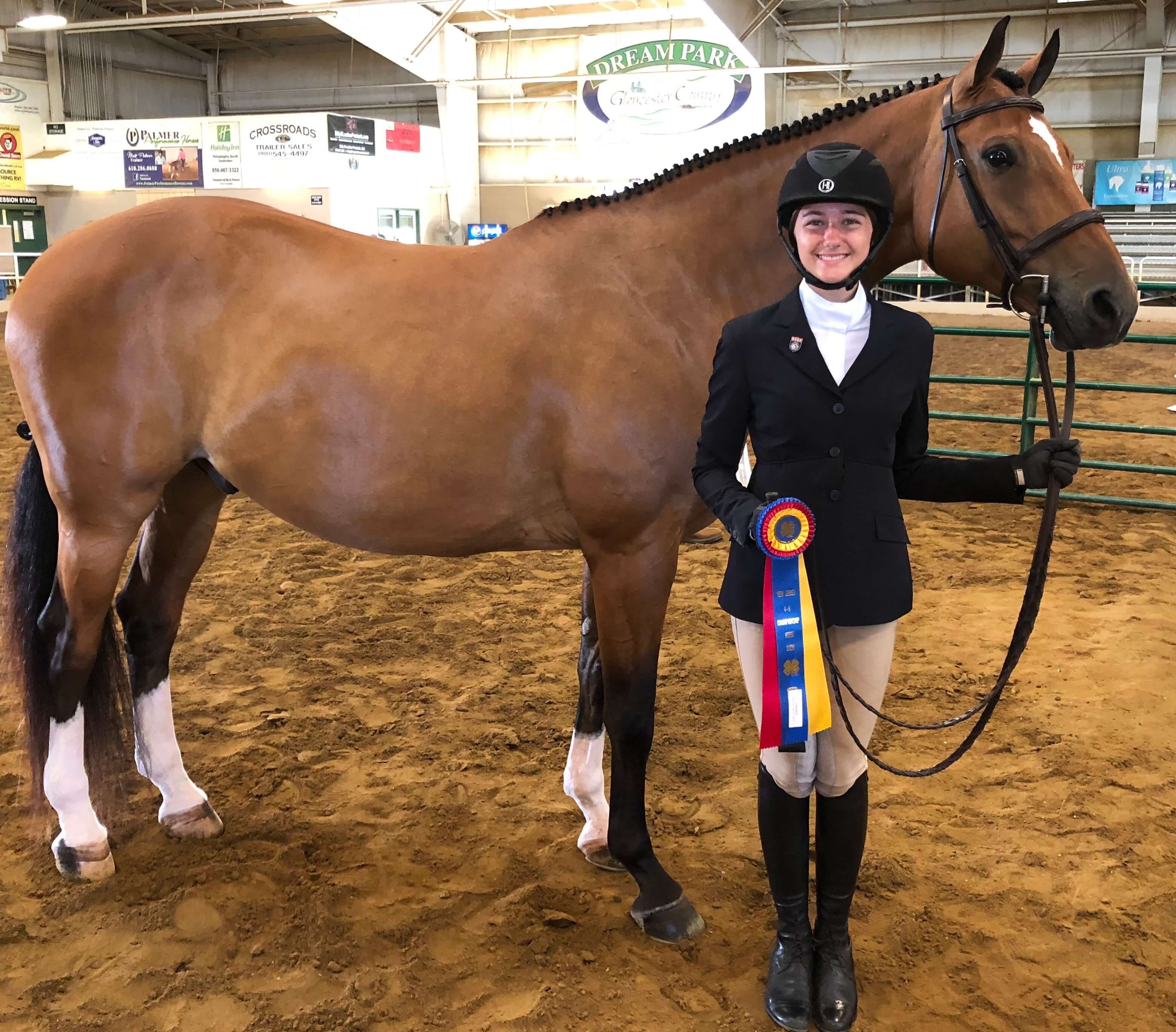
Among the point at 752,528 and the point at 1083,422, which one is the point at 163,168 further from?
the point at 752,528

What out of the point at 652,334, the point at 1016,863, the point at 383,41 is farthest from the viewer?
the point at 383,41

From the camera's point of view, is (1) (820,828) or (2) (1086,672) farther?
(2) (1086,672)

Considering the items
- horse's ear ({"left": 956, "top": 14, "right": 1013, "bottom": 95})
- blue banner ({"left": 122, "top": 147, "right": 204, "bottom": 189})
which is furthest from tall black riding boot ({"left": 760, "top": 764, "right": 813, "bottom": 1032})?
blue banner ({"left": 122, "top": 147, "right": 204, "bottom": 189})

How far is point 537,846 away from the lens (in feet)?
8.65

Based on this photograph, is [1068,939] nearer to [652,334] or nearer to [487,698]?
[652,334]

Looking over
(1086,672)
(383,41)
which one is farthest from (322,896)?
(383,41)

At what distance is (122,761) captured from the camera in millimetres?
2705

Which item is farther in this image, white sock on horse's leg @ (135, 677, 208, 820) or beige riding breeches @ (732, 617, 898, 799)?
white sock on horse's leg @ (135, 677, 208, 820)

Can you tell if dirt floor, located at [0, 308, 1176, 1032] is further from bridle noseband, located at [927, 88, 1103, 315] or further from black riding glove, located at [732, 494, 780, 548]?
bridle noseband, located at [927, 88, 1103, 315]

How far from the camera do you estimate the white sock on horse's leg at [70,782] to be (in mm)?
2525

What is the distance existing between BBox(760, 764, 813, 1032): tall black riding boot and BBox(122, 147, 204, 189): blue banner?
778 inches

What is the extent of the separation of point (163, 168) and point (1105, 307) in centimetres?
2048

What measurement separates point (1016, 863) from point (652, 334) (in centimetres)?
172

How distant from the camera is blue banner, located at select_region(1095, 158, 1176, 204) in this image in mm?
18734
